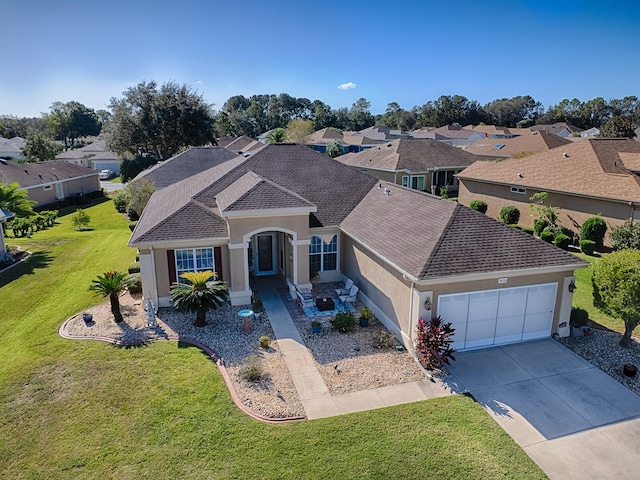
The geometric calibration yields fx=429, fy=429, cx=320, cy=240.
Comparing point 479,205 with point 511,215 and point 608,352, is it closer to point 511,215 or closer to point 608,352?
point 511,215

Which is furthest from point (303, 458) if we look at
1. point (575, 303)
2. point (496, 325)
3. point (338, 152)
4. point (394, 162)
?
point (338, 152)

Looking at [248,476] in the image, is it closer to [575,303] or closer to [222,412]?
[222,412]

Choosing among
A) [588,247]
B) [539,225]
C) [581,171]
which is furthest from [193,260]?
[581,171]

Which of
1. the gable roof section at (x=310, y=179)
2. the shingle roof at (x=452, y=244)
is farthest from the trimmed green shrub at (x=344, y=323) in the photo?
the gable roof section at (x=310, y=179)

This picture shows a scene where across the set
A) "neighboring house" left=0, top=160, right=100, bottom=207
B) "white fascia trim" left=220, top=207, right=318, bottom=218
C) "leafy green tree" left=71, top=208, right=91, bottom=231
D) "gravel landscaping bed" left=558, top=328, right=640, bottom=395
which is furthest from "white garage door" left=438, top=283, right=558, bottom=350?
"neighboring house" left=0, top=160, right=100, bottom=207

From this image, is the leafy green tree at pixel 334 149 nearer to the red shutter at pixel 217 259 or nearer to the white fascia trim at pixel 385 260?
the white fascia trim at pixel 385 260
